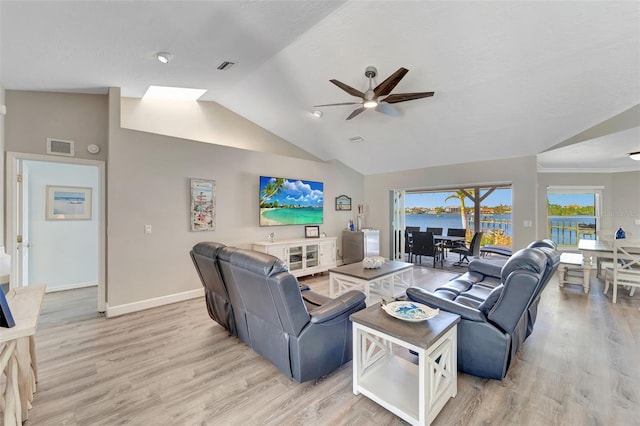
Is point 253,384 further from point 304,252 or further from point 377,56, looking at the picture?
point 377,56

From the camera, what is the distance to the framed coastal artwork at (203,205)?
4.16m

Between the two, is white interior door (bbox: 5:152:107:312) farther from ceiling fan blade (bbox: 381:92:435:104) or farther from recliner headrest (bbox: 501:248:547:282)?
recliner headrest (bbox: 501:248:547:282)

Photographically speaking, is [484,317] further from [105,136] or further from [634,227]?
[634,227]

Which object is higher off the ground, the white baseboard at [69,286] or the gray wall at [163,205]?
the gray wall at [163,205]

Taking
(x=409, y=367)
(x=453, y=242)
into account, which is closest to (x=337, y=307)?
(x=409, y=367)

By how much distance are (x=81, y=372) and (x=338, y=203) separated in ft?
16.9

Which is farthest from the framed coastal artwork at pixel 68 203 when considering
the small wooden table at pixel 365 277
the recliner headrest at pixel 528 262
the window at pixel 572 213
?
the window at pixel 572 213

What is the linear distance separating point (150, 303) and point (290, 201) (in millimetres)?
2924

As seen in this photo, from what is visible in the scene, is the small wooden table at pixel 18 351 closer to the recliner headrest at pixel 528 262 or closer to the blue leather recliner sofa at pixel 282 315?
the blue leather recliner sofa at pixel 282 315

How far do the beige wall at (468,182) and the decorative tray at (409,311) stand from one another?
13.8ft

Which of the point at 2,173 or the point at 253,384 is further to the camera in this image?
the point at 2,173

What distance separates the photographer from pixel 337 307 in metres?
2.13

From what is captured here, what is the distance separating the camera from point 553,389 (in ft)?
6.53

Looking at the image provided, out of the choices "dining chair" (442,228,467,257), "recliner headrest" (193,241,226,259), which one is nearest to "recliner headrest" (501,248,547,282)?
"recliner headrest" (193,241,226,259)
